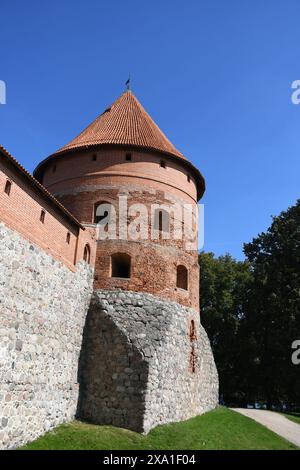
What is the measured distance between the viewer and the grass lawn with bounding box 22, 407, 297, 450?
380 inches

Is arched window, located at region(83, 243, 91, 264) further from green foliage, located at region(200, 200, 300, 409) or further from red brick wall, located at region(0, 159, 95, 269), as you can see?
green foliage, located at region(200, 200, 300, 409)

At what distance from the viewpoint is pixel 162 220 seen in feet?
46.6

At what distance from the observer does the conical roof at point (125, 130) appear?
1468 cm

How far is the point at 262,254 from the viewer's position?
25.1 m

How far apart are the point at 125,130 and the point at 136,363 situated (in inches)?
319

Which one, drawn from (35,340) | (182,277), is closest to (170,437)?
(35,340)

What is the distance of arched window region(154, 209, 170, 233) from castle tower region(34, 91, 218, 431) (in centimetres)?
3

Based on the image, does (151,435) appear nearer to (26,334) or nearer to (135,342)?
(135,342)

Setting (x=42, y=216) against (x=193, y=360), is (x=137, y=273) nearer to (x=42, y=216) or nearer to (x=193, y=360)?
(x=193, y=360)

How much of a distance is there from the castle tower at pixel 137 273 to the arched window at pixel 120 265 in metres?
0.03

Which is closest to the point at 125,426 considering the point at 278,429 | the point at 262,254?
the point at 278,429

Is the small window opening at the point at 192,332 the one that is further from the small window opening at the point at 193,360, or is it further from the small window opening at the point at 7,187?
the small window opening at the point at 7,187

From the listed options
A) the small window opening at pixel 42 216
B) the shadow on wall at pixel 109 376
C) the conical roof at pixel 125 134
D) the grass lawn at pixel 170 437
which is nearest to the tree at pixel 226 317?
the conical roof at pixel 125 134
